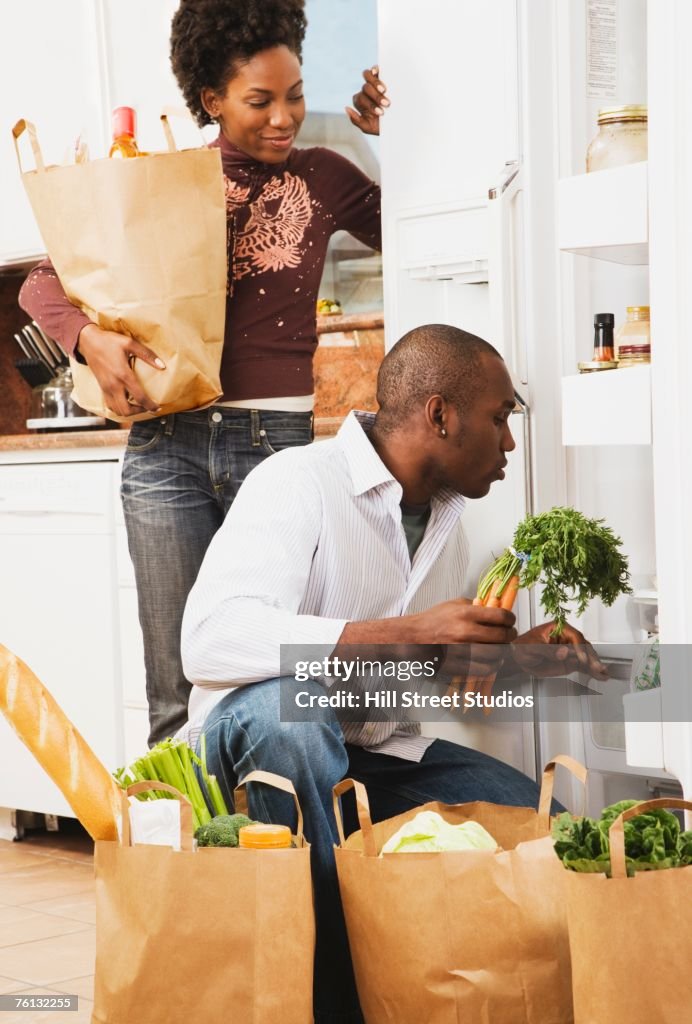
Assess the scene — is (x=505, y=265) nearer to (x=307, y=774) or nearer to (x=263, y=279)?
(x=263, y=279)

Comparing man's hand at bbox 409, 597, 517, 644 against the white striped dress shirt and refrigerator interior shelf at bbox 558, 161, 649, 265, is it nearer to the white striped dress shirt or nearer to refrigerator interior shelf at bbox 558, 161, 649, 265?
the white striped dress shirt

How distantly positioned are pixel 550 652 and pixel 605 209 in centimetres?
57

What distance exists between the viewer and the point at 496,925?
1.36 meters

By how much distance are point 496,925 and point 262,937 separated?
0.25 m

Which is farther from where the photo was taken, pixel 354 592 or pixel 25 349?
pixel 25 349

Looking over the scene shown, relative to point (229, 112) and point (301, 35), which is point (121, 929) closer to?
point (229, 112)

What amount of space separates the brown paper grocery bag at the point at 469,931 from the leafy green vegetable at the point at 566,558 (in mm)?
408

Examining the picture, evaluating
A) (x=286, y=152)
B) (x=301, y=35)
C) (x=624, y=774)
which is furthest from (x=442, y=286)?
(x=624, y=774)

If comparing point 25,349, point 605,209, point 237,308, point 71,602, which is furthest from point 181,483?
point 25,349

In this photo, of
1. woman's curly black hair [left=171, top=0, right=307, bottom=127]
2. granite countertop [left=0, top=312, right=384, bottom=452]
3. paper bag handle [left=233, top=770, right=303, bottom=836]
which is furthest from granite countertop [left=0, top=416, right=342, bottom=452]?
paper bag handle [left=233, top=770, right=303, bottom=836]

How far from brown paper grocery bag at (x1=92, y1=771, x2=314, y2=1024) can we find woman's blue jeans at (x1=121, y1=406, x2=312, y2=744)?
77 cm

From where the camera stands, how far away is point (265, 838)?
142 cm

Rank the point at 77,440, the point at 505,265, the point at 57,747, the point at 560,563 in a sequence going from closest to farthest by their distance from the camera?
the point at 57,747 → the point at 560,563 → the point at 505,265 → the point at 77,440

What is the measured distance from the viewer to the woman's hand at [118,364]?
1.94 m
